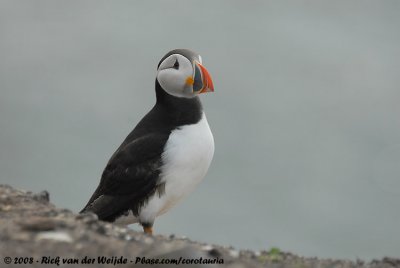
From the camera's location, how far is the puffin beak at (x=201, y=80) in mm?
9828

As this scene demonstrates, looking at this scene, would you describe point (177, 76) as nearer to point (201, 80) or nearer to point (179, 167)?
point (201, 80)

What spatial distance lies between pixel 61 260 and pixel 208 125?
4785mm

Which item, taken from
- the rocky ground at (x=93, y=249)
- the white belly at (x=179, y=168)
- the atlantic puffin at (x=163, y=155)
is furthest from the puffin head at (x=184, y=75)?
the rocky ground at (x=93, y=249)

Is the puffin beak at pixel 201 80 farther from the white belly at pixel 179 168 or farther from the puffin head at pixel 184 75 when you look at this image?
the white belly at pixel 179 168

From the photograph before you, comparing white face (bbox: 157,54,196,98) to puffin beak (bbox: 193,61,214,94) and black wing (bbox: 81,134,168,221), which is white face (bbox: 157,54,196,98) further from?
black wing (bbox: 81,134,168,221)

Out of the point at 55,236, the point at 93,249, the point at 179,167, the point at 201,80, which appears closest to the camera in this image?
the point at 93,249

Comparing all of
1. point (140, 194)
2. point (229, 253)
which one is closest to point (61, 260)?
point (229, 253)

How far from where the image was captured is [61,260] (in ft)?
18.9

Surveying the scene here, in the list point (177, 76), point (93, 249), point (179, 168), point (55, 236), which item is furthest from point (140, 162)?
point (93, 249)

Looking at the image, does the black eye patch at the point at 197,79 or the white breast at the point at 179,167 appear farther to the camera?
the black eye patch at the point at 197,79

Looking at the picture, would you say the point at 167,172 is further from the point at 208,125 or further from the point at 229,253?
the point at 229,253

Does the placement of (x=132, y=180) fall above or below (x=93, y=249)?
above

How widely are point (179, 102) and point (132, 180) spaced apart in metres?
1.42

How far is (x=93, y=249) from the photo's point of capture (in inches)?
235
